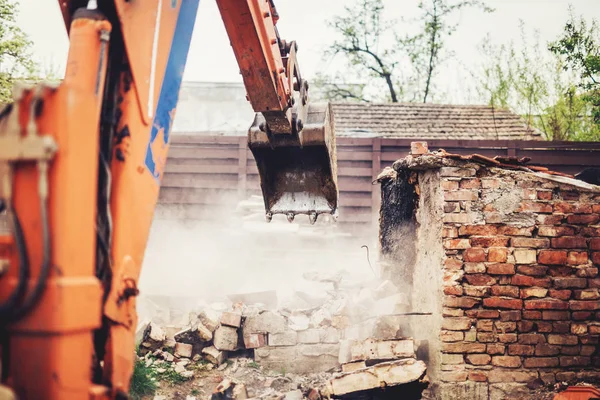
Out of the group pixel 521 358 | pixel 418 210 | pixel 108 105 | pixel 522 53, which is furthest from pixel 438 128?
pixel 108 105

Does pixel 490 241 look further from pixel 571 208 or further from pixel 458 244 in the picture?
pixel 571 208

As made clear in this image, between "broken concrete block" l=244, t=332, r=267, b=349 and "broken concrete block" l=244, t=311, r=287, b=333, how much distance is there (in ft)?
0.13

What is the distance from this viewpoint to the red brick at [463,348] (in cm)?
354

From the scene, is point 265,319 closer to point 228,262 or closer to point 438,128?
point 228,262

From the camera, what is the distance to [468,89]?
1894cm

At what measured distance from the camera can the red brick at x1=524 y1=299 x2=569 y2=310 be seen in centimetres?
357

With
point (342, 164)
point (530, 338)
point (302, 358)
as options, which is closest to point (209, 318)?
point (302, 358)

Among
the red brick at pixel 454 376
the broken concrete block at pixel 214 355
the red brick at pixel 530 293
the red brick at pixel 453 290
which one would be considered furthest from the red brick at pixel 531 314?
the broken concrete block at pixel 214 355

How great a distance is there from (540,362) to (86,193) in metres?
3.71

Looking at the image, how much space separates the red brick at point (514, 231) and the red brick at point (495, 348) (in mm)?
903

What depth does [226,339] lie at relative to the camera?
468 cm

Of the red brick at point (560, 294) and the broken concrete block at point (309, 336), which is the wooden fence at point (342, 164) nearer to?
the broken concrete block at point (309, 336)

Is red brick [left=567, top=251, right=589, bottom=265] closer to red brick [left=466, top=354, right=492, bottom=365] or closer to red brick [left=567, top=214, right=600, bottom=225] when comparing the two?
red brick [left=567, top=214, right=600, bottom=225]

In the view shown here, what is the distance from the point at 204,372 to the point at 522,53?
1680 centimetres
